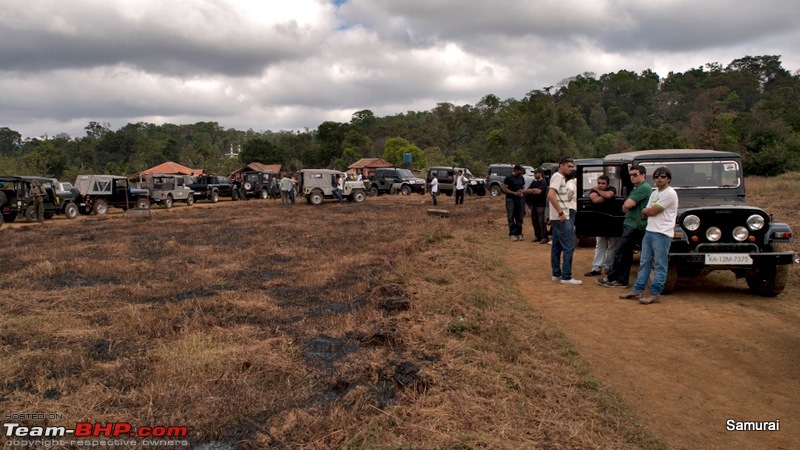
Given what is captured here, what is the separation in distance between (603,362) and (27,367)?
480 centimetres

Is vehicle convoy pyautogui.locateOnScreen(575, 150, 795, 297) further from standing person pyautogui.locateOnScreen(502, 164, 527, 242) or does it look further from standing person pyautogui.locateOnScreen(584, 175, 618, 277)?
standing person pyautogui.locateOnScreen(502, 164, 527, 242)

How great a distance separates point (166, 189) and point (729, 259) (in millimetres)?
24444

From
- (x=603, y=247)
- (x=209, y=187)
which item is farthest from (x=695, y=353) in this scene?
(x=209, y=187)

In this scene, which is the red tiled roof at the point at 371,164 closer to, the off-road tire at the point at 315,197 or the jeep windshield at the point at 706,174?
the off-road tire at the point at 315,197

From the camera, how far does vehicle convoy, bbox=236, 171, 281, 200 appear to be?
29.3 metres

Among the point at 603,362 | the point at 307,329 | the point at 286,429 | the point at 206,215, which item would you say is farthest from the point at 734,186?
the point at 206,215

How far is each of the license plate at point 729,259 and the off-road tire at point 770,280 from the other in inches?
22.0

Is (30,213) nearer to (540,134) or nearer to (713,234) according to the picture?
(713,234)

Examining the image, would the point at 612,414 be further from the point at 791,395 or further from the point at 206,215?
the point at 206,215

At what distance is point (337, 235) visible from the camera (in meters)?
12.3

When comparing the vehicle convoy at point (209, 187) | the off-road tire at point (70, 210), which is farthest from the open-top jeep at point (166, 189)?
the off-road tire at point (70, 210)

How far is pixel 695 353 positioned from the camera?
14.6 feet

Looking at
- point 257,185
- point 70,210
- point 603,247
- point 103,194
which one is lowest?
point 603,247

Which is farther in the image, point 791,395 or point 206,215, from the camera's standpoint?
point 206,215
